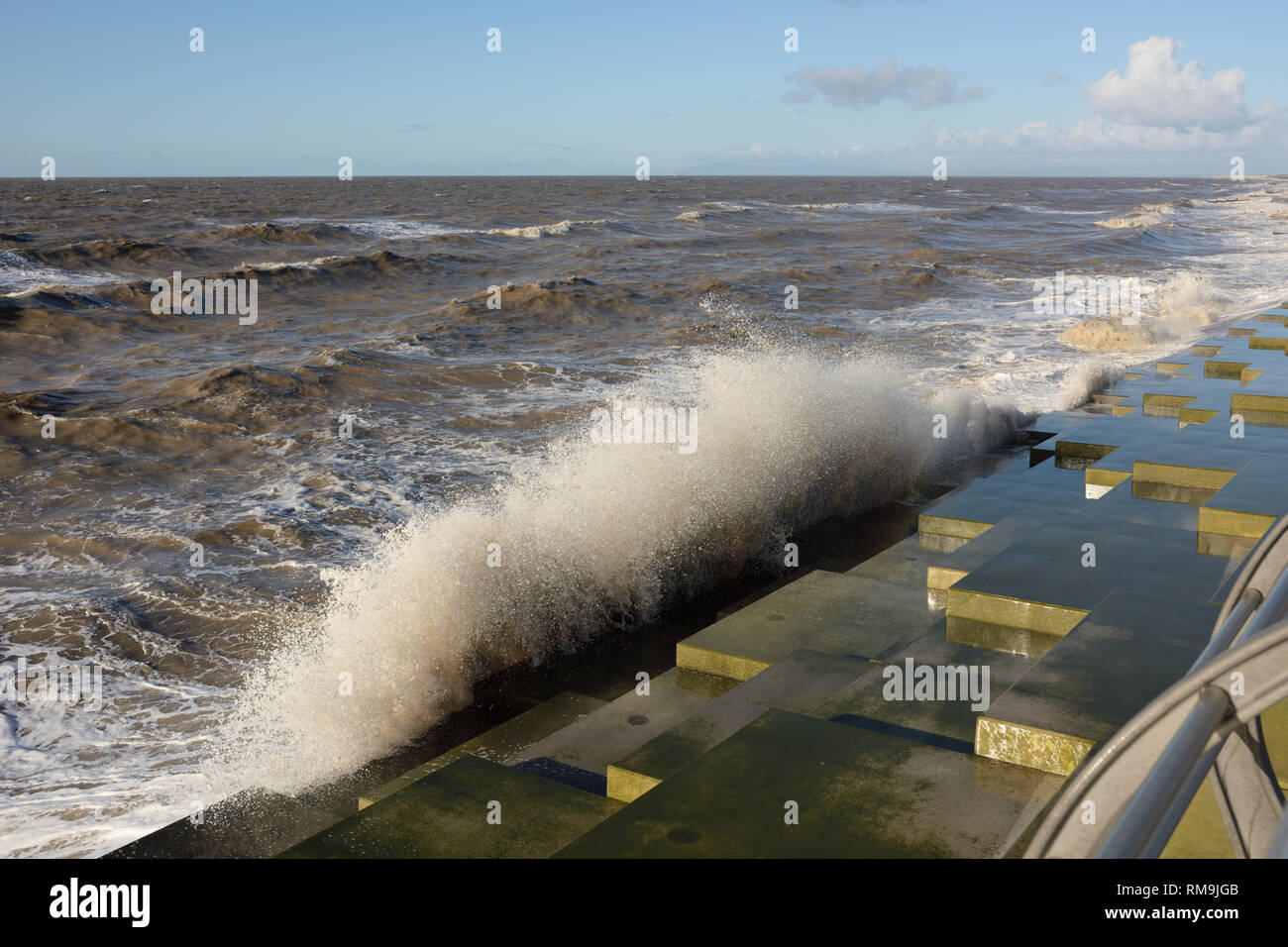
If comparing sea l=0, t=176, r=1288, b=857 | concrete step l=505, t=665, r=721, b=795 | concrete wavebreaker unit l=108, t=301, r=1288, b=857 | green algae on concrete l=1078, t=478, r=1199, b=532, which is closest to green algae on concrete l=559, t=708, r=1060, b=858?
concrete wavebreaker unit l=108, t=301, r=1288, b=857

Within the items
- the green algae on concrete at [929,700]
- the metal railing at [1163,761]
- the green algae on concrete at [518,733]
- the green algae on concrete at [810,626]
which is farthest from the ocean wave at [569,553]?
the metal railing at [1163,761]

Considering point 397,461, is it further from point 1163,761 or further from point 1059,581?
point 1163,761

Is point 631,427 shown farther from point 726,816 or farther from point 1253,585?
point 1253,585

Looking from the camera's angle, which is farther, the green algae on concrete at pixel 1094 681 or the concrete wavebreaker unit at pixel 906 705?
the green algae on concrete at pixel 1094 681

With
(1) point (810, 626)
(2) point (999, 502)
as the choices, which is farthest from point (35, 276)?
(1) point (810, 626)

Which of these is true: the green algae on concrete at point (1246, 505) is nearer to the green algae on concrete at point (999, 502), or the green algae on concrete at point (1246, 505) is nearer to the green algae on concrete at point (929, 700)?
the green algae on concrete at point (999, 502)

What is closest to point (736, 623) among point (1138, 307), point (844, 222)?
point (1138, 307)

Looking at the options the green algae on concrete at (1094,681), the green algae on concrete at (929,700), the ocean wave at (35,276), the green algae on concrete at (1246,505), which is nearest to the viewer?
the green algae on concrete at (1094,681)
